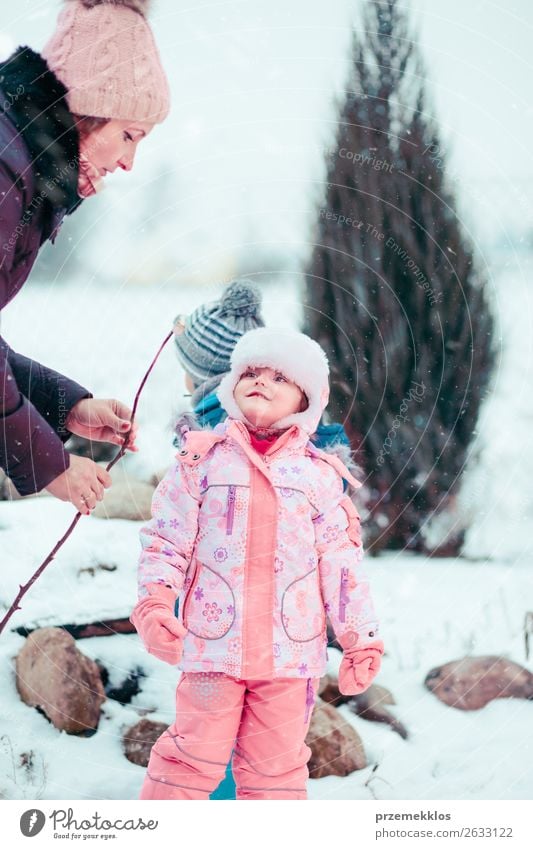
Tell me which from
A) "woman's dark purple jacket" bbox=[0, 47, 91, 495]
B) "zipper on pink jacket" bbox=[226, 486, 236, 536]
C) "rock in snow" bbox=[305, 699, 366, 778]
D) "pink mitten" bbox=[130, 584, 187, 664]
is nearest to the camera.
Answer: "pink mitten" bbox=[130, 584, 187, 664]

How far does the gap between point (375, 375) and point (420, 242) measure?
28 centimetres

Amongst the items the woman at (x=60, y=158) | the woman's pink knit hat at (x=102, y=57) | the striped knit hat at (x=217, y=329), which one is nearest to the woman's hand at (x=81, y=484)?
the woman at (x=60, y=158)

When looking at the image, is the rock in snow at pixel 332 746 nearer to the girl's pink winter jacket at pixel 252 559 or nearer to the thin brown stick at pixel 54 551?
the girl's pink winter jacket at pixel 252 559

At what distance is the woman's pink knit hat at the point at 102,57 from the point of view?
1482 millimetres

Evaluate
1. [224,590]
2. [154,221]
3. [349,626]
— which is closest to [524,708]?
[349,626]

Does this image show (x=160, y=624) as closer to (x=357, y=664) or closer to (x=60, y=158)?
(x=357, y=664)

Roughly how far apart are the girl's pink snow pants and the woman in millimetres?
429

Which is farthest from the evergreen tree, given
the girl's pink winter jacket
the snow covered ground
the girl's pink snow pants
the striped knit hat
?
the girl's pink snow pants

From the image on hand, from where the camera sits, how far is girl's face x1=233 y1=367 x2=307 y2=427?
1.38 m

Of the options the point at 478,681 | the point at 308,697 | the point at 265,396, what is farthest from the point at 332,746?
the point at 265,396

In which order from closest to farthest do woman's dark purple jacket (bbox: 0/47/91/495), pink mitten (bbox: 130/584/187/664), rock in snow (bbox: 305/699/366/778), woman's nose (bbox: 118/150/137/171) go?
pink mitten (bbox: 130/584/187/664), woman's dark purple jacket (bbox: 0/47/91/495), woman's nose (bbox: 118/150/137/171), rock in snow (bbox: 305/699/366/778)

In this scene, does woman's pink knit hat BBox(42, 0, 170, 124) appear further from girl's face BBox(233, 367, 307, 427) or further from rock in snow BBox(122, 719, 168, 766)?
rock in snow BBox(122, 719, 168, 766)
